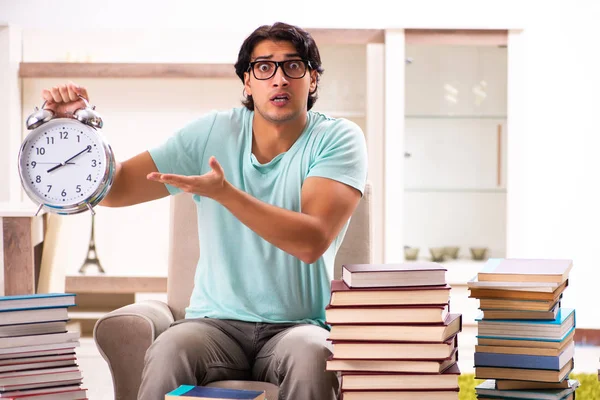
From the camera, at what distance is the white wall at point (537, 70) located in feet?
14.9

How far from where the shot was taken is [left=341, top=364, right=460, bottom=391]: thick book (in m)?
1.83

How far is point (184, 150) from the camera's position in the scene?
224 centimetres

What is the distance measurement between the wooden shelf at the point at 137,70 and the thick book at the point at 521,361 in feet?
9.82

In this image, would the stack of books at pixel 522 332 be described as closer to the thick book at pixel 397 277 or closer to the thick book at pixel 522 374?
the thick book at pixel 522 374

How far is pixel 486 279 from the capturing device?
6.59 feet

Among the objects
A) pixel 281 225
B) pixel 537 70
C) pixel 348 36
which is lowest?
pixel 281 225

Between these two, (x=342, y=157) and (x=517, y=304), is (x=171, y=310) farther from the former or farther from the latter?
(x=517, y=304)

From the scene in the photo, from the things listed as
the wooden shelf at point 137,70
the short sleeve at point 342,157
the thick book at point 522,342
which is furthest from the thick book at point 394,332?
the wooden shelf at point 137,70

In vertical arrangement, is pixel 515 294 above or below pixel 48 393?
above

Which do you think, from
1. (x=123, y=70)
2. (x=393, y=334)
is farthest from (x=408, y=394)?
(x=123, y=70)

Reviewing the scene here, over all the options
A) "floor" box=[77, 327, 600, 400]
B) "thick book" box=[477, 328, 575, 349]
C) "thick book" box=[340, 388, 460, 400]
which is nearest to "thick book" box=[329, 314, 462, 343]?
"thick book" box=[340, 388, 460, 400]

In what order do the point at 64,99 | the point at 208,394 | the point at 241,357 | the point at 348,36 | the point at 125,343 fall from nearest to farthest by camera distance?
1. the point at 208,394
2. the point at 64,99
3. the point at 241,357
4. the point at 125,343
5. the point at 348,36

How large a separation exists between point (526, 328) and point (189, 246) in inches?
42.6

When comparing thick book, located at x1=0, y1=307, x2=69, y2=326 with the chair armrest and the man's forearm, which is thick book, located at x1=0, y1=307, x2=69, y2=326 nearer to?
the chair armrest
